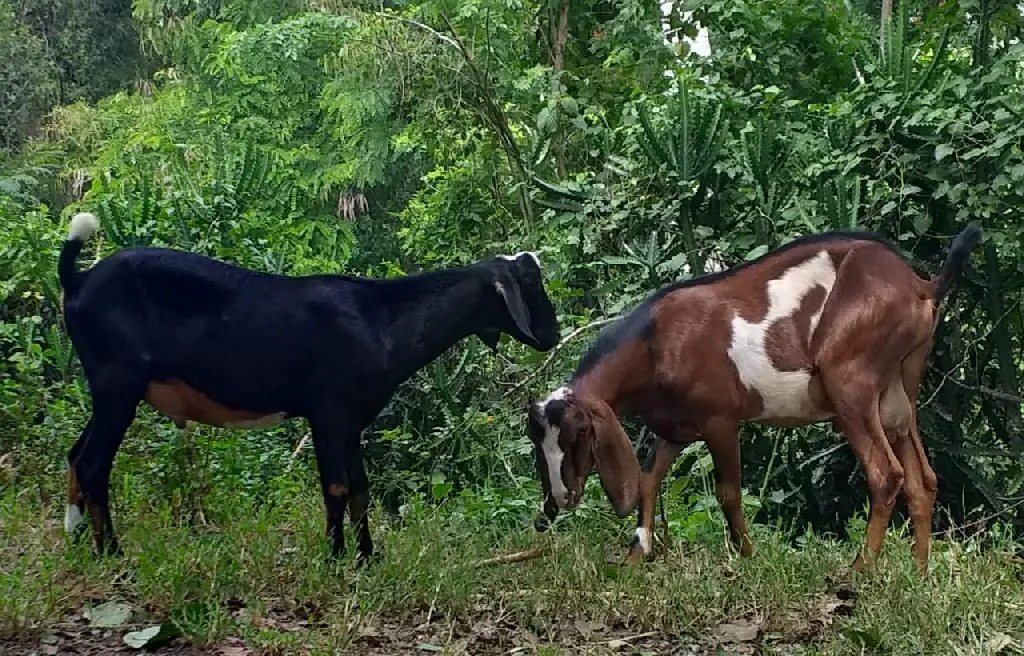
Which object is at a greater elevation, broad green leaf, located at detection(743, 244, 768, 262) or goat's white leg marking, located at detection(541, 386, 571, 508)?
broad green leaf, located at detection(743, 244, 768, 262)

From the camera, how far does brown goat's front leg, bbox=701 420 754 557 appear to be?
165 inches

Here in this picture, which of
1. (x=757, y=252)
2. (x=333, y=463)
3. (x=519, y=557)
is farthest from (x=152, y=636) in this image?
(x=757, y=252)

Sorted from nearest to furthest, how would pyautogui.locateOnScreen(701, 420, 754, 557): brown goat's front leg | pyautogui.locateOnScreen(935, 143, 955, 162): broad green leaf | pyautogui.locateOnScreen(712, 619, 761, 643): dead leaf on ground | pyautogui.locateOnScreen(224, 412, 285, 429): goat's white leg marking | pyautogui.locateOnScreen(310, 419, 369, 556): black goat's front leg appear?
pyautogui.locateOnScreen(712, 619, 761, 643): dead leaf on ground
pyautogui.locateOnScreen(310, 419, 369, 556): black goat's front leg
pyautogui.locateOnScreen(224, 412, 285, 429): goat's white leg marking
pyautogui.locateOnScreen(701, 420, 754, 557): brown goat's front leg
pyautogui.locateOnScreen(935, 143, 955, 162): broad green leaf

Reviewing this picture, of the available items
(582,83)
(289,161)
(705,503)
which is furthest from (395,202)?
(705,503)

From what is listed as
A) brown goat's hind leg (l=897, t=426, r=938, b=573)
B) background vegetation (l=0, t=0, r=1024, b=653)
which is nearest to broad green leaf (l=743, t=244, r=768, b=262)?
background vegetation (l=0, t=0, r=1024, b=653)

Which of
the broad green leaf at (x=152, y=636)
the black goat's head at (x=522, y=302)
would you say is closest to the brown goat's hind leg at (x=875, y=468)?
the black goat's head at (x=522, y=302)

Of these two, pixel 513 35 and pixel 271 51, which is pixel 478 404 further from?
pixel 271 51

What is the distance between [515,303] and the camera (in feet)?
13.6

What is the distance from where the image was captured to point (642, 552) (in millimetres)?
4320

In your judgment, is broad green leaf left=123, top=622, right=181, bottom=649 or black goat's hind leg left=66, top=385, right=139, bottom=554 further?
black goat's hind leg left=66, top=385, right=139, bottom=554

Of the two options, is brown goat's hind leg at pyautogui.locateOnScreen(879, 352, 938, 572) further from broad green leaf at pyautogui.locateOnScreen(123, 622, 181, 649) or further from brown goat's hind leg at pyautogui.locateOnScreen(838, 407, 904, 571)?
broad green leaf at pyautogui.locateOnScreen(123, 622, 181, 649)

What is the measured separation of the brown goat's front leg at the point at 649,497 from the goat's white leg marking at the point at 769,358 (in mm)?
410

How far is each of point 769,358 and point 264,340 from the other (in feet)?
6.22

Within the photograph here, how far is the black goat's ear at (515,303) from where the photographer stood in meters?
4.12
